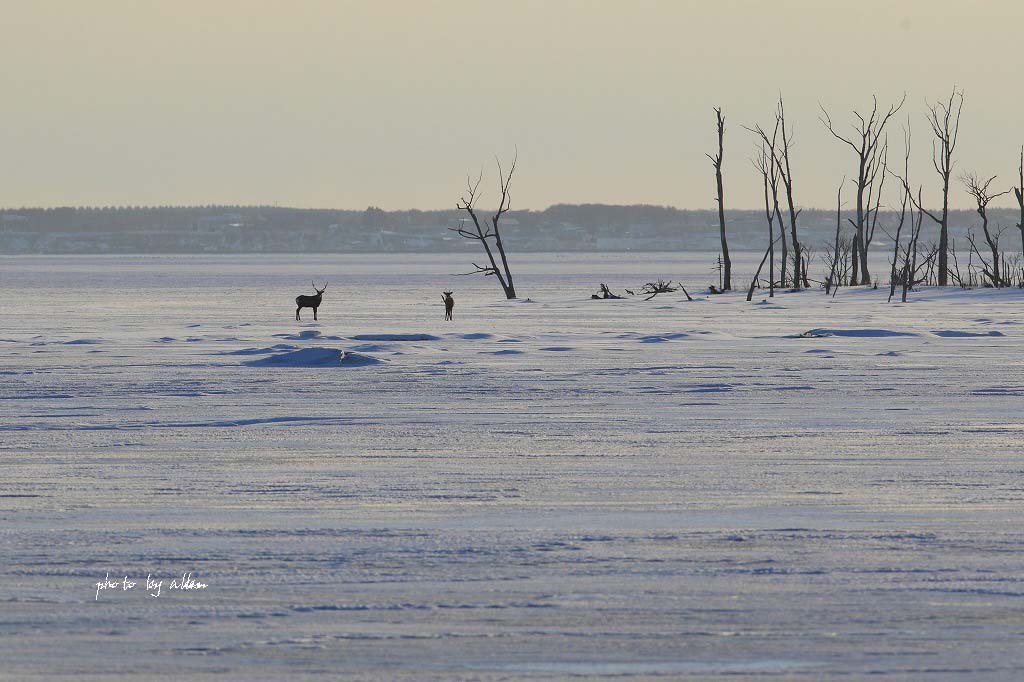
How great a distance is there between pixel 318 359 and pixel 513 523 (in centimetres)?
1069

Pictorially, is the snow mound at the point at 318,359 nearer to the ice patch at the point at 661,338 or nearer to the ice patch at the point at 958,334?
the ice patch at the point at 661,338

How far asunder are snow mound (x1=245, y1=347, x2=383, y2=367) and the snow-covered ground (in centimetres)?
112

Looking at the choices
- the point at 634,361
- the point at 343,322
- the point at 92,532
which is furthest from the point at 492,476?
the point at 343,322

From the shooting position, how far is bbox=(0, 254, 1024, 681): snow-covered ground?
5.02 m

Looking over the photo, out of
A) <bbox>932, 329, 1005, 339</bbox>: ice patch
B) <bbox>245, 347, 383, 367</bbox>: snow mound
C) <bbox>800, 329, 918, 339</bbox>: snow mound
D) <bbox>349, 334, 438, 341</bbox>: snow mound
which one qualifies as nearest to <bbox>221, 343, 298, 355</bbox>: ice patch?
<bbox>245, 347, 383, 367</bbox>: snow mound

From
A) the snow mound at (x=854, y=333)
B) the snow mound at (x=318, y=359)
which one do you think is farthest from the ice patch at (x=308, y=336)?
the snow mound at (x=854, y=333)

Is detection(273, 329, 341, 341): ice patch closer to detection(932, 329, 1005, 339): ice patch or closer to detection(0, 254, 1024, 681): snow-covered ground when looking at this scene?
detection(0, 254, 1024, 681): snow-covered ground

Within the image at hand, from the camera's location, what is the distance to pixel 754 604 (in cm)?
554

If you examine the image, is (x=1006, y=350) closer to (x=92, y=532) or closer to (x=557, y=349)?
(x=557, y=349)

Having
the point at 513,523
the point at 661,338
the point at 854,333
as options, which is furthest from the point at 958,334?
the point at 513,523

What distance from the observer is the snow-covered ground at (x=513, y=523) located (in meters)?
5.02

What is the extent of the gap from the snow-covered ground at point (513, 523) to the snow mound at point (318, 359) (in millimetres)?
1117

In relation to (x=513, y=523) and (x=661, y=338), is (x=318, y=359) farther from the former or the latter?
(x=513, y=523)

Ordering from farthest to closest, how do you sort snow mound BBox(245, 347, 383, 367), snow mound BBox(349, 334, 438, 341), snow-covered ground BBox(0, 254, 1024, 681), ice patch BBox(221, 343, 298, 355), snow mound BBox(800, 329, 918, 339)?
snow mound BBox(800, 329, 918, 339) → snow mound BBox(349, 334, 438, 341) → ice patch BBox(221, 343, 298, 355) → snow mound BBox(245, 347, 383, 367) → snow-covered ground BBox(0, 254, 1024, 681)
